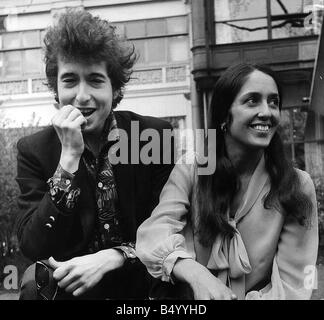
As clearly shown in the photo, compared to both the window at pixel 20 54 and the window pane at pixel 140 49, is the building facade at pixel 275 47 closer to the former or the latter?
the window pane at pixel 140 49

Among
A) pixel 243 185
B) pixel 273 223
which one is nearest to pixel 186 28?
pixel 243 185

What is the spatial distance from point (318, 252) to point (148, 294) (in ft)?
1.75

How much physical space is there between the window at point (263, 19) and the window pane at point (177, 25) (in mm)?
102

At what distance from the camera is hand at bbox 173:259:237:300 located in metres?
1.38

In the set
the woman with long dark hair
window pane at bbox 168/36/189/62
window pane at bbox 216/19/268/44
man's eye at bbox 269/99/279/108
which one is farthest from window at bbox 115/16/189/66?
man's eye at bbox 269/99/279/108

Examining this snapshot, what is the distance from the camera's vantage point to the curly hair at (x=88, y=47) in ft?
5.29

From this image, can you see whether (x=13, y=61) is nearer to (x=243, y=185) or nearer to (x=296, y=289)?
(x=243, y=185)

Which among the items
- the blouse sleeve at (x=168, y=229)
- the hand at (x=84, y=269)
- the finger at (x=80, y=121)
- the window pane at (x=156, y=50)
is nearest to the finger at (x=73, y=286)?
the hand at (x=84, y=269)

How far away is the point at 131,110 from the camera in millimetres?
1683

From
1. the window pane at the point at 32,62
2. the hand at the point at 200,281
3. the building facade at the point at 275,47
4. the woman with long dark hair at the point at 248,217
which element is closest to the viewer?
the hand at the point at 200,281

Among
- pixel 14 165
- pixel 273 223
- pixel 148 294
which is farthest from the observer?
pixel 14 165

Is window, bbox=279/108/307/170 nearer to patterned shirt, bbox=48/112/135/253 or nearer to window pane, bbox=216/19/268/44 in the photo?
window pane, bbox=216/19/268/44

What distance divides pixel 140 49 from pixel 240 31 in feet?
1.07
